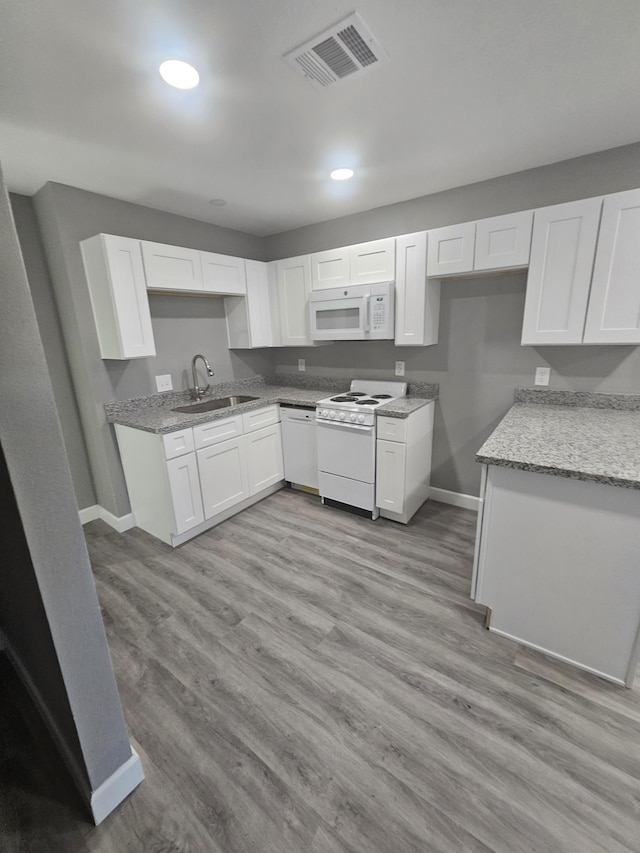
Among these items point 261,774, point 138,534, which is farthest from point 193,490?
point 261,774

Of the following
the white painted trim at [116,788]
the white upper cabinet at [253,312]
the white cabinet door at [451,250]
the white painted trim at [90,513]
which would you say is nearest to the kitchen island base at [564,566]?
the white cabinet door at [451,250]

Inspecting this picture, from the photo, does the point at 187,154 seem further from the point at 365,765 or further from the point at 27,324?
the point at 365,765

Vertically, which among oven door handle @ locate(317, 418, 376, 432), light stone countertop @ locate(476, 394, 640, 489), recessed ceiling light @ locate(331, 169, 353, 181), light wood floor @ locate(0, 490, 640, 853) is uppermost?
recessed ceiling light @ locate(331, 169, 353, 181)

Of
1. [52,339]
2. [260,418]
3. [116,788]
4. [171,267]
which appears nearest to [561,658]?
[116,788]

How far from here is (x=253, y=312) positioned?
337 cm

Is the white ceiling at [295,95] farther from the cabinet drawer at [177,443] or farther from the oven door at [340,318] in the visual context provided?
the cabinet drawer at [177,443]

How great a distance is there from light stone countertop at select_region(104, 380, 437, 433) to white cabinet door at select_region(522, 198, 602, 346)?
98 centimetres

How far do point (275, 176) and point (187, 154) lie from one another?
575 millimetres

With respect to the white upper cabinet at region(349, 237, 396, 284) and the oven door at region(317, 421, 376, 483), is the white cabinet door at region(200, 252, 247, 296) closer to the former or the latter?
the white upper cabinet at region(349, 237, 396, 284)

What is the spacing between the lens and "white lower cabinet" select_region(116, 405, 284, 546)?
2455mm

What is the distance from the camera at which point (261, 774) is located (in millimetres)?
1263

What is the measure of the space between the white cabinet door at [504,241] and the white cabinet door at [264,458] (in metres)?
2.10

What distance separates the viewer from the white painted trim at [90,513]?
9.78 ft

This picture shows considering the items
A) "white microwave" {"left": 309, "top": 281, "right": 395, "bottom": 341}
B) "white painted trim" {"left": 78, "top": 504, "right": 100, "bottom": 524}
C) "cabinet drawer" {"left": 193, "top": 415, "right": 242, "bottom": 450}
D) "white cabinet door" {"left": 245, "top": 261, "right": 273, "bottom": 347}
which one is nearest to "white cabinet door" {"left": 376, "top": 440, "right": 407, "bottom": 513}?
"white microwave" {"left": 309, "top": 281, "right": 395, "bottom": 341}
